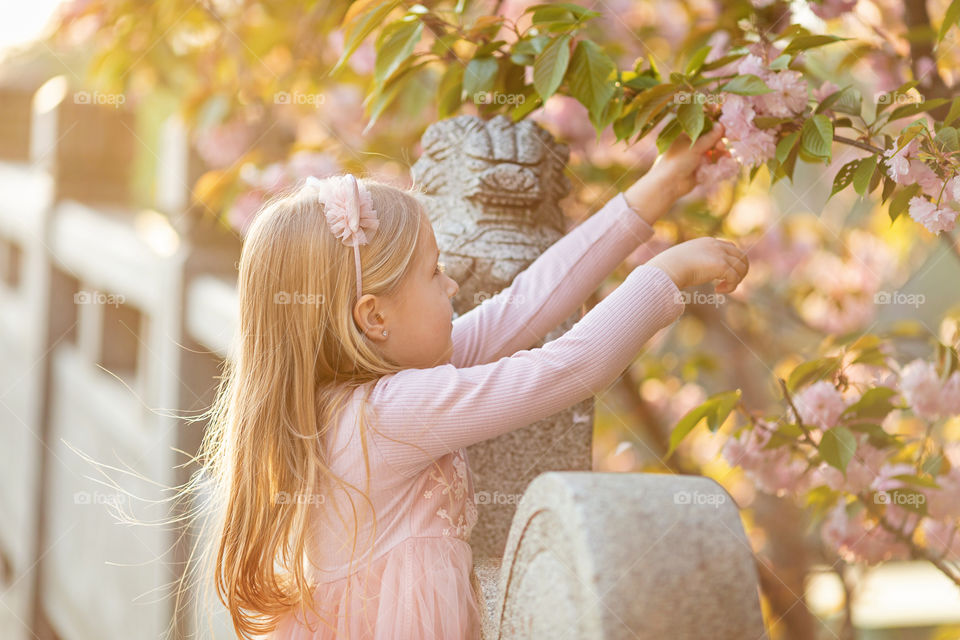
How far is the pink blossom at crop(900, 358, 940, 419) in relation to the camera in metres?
1.69

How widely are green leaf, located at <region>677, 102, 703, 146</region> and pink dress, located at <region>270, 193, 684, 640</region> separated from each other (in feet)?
0.64

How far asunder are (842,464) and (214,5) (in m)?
2.22

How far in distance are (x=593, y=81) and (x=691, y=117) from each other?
0.16 m

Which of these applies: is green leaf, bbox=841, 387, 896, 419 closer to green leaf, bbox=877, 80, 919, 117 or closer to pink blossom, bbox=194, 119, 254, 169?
green leaf, bbox=877, 80, 919, 117

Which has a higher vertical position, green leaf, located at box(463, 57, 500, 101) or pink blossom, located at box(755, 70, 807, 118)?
green leaf, located at box(463, 57, 500, 101)

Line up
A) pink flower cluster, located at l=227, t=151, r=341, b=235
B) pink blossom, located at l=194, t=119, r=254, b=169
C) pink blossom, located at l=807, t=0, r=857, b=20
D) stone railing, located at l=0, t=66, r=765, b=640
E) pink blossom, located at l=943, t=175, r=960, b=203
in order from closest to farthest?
stone railing, located at l=0, t=66, r=765, b=640 → pink blossom, located at l=943, t=175, r=960, b=203 → pink blossom, located at l=807, t=0, r=857, b=20 → pink flower cluster, located at l=227, t=151, r=341, b=235 → pink blossom, located at l=194, t=119, r=254, b=169

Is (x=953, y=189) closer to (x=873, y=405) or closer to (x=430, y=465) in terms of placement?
(x=873, y=405)

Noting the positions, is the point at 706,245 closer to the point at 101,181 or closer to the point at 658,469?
the point at 658,469

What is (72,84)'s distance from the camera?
155 inches

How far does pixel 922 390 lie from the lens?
169 centimetres

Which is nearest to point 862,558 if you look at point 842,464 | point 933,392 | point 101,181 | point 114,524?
point 933,392

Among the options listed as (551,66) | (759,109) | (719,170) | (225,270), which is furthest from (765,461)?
(225,270)

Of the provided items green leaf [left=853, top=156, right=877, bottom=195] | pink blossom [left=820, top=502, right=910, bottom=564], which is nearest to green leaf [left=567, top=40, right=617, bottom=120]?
green leaf [left=853, top=156, right=877, bottom=195]

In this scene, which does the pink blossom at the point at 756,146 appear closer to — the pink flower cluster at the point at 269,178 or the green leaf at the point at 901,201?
the green leaf at the point at 901,201
